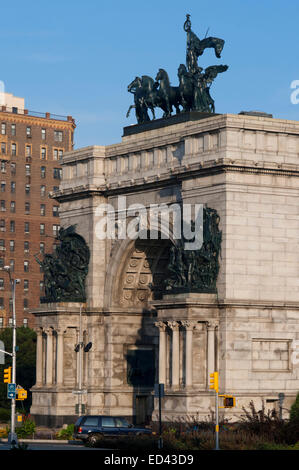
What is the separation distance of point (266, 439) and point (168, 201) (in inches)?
1023

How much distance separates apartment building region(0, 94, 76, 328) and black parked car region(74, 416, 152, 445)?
92.0 metres

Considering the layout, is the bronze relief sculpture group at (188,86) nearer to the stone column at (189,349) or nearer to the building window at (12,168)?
the stone column at (189,349)

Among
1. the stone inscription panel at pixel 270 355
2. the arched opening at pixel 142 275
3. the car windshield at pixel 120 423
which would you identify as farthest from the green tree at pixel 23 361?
the car windshield at pixel 120 423

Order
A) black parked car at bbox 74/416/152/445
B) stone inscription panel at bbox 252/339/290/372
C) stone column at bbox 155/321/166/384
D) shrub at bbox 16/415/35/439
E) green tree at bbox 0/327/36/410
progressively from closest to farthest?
black parked car at bbox 74/416/152/445, stone inscription panel at bbox 252/339/290/372, shrub at bbox 16/415/35/439, stone column at bbox 155/321/166/384, green tree at bbox 0/327/36/410

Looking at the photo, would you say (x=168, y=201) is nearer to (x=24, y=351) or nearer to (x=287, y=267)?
(x=287, y=267)

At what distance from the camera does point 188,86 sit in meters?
89.5

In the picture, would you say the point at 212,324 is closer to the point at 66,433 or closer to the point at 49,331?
the point at 66,433

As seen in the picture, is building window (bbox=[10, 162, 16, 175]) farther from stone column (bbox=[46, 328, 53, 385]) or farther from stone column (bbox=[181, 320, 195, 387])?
stone column (bbox=[181, 320, 195, 387])

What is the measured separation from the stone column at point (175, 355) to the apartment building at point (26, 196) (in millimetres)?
86321

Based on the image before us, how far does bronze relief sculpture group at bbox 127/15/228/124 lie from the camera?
89438 mm

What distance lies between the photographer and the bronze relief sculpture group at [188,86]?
89438mm

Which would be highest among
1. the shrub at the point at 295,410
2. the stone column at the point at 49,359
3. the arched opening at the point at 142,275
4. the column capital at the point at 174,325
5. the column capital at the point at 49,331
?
the arched opening at the point at 142,275

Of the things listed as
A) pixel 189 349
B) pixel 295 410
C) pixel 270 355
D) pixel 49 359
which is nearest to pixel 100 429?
pixel 189 349

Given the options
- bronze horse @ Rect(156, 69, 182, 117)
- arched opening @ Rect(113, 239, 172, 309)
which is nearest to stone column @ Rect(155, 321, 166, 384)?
arched opening @ Rect(113, 239, 172, 309)
